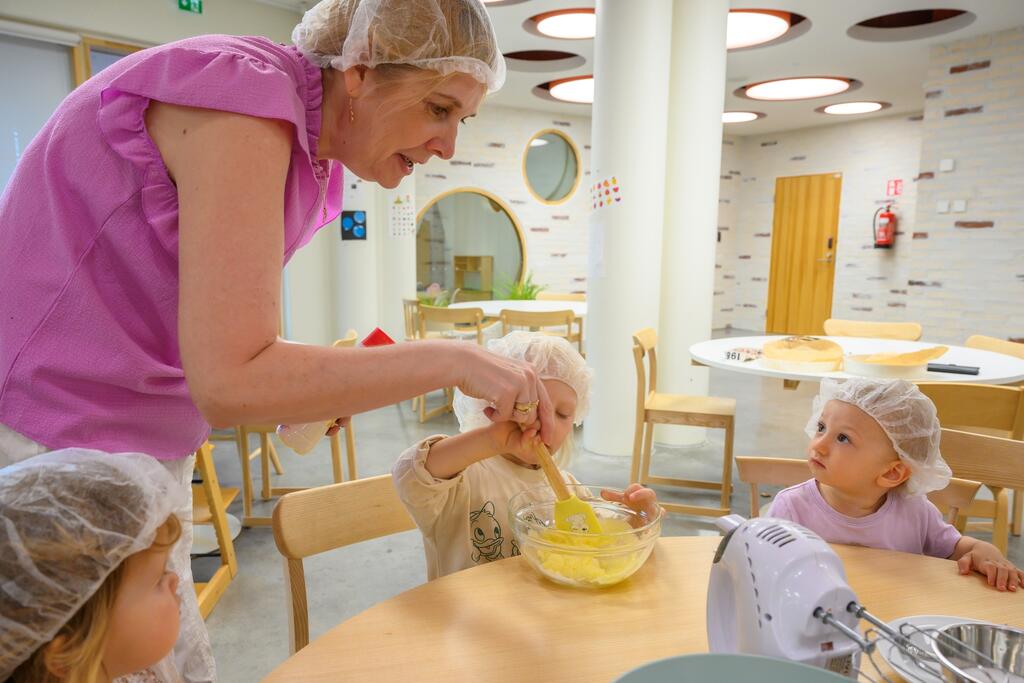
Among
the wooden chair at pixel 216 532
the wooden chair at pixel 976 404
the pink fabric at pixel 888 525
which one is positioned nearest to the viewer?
the pink fabric at pixel 888 525

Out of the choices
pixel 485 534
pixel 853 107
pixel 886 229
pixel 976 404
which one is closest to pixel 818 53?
pixel 853 107

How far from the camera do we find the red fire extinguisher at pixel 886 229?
8.89 metres

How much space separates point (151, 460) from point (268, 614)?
1961 millimetres

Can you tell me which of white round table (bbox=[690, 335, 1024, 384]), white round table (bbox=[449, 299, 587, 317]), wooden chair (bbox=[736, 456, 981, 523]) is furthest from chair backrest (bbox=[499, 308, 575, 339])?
wooden chair (bbox=[736, 456, 981, 523])

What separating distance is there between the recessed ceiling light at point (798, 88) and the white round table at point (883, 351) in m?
4.54

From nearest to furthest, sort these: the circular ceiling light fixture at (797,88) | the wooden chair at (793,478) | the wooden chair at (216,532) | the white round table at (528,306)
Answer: the wooden chair at (793,478), the wooden chair at (216,532), the white round table at (528,306), the circular ceiling light fixture at (797,88)

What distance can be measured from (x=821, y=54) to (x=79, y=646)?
7.58m

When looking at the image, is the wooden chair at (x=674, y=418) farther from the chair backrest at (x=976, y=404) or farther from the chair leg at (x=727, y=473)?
the chair backrest at (x=976, y=404)

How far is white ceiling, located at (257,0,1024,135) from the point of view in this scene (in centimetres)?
536

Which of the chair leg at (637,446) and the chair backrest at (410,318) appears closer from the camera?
the chair leg at (637,446)

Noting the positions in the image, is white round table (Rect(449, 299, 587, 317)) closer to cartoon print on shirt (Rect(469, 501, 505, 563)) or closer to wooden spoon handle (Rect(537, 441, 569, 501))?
cartoon print on shirt (Rect(469, 501, 505, 563))

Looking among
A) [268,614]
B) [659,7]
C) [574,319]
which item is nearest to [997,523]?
[268,614]

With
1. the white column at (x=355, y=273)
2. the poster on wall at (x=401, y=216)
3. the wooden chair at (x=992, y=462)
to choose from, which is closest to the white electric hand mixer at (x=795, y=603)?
the wooden chair at (x=992, y=462)

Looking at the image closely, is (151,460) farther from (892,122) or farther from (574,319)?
(892,122)
